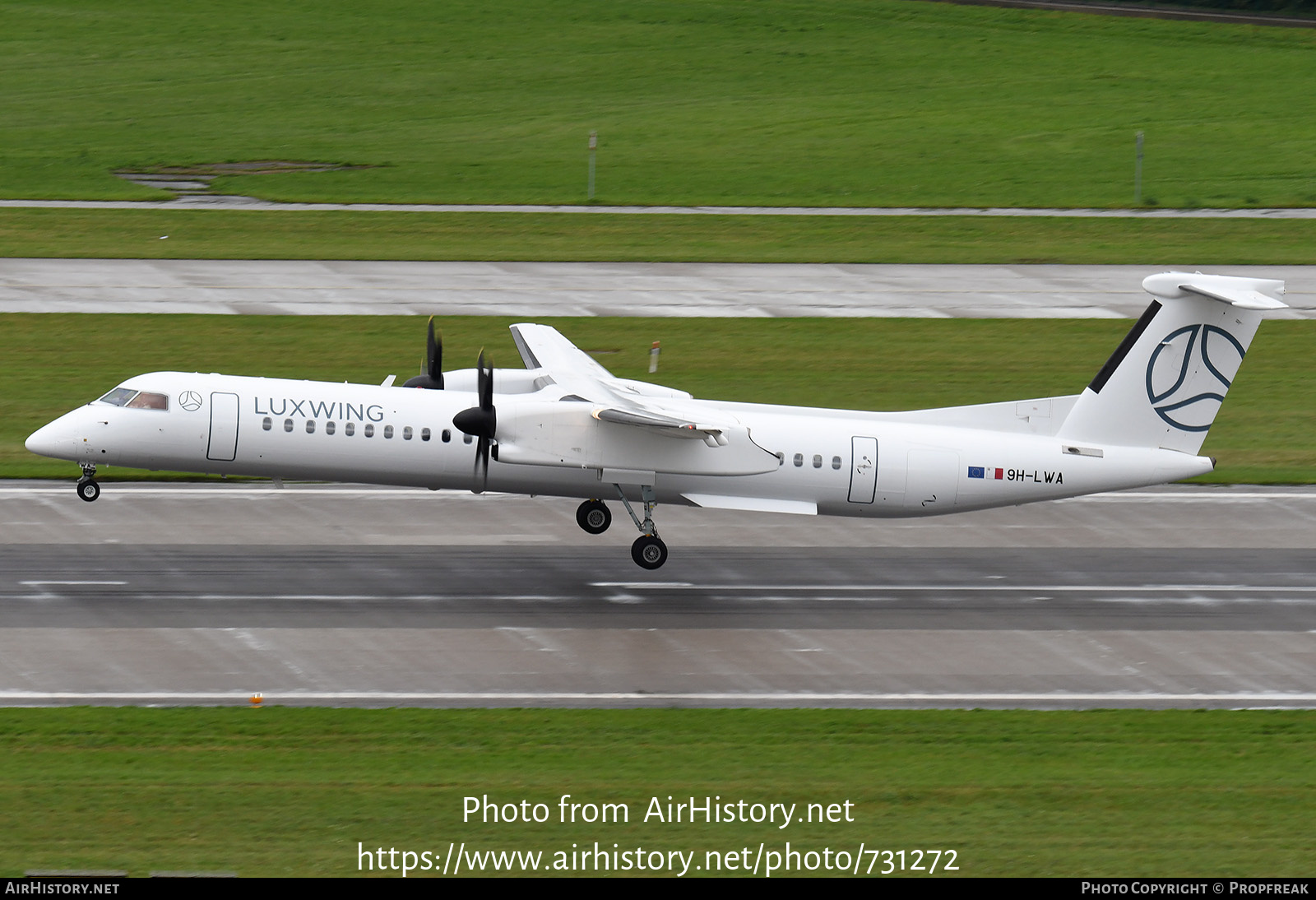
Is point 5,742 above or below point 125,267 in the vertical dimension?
below

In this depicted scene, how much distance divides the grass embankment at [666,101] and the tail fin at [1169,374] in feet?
115

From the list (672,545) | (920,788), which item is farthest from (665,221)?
(920,788)

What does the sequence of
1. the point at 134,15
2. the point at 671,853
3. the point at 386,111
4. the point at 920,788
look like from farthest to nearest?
the point at 134,15 < the point at 386,111 < the point at 920,788 < the point at 671,853

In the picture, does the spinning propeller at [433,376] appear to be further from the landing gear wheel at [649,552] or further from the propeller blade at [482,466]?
the landing gear wheel at [649,552]

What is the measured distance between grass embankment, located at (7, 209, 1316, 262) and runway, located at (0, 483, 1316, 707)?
2158 centimetres

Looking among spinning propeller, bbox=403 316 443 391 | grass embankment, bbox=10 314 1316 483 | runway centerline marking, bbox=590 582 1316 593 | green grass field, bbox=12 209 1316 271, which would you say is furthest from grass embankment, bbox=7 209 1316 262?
runway centerline marking, bbox=590 582 1316 593

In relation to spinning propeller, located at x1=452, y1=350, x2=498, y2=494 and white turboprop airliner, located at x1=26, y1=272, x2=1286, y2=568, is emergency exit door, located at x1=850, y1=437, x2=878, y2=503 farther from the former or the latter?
spinning propeller, located at x1=452, y1=350, x2=498, y2=494

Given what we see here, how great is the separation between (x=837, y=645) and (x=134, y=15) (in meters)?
82.7

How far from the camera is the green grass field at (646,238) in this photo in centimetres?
5084

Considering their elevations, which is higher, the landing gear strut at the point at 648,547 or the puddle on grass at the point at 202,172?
the puddle on grass at the point at 202,172

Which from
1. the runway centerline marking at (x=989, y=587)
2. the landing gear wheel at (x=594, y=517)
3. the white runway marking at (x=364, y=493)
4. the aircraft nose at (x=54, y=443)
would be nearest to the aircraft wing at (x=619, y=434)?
the runway centerline marking at (x=989, y=587)

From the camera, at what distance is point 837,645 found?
76.6 ft
